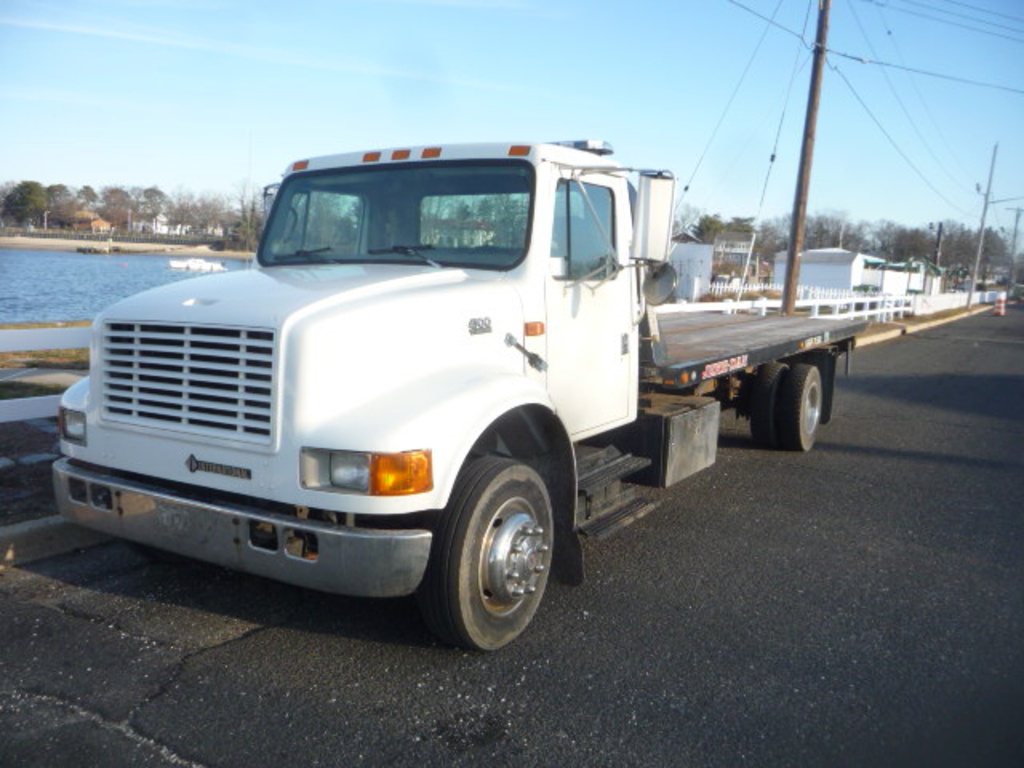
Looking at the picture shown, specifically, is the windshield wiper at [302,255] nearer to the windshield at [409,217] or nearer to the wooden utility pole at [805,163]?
the windshield at [409,217]

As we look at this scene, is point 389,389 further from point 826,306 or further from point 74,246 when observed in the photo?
point 826,306

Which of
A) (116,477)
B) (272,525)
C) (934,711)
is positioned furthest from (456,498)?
(934,711)

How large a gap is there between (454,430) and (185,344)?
1237 millimetres

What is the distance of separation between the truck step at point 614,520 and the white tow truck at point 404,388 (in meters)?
0.02

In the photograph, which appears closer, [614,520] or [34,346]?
→ [614,520]

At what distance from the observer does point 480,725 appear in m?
3.45

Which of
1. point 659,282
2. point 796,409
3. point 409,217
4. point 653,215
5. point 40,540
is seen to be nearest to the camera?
point 653,215

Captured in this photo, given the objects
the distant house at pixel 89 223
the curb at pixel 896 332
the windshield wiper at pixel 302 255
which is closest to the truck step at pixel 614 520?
the windshield wiper at pixel 302 255

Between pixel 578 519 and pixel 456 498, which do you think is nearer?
pixel 456 498

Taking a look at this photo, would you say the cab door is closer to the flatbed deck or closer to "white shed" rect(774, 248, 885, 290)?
the flatbed deck

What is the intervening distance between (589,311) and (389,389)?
1595 millimetres

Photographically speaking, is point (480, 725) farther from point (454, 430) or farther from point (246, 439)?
point (246, 439)

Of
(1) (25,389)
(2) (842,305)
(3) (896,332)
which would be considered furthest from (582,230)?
(3) (896,332)

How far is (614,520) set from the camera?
493 cm
